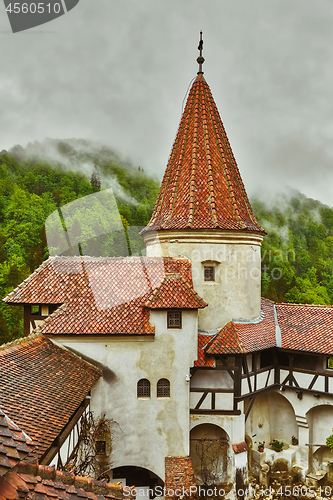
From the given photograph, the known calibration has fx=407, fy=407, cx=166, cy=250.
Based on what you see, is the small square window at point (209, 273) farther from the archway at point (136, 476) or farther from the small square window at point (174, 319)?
the archway at point (136, 476)

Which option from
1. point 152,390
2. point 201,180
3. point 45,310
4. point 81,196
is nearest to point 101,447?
point 152,390

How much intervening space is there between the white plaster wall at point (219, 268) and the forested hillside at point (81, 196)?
45.5ft

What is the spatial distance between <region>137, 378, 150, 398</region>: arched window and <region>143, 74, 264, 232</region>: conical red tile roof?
20.0 feet

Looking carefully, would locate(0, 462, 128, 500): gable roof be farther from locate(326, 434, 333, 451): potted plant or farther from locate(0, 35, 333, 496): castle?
locate(326, 434, 333, 451): potted plant

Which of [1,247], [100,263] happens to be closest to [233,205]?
[100,263]

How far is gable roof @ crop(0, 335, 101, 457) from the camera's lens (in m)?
8.44

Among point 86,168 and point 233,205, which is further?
point 86,168

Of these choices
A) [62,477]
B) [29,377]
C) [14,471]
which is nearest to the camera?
[14,471]

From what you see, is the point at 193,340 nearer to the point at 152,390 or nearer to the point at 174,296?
the point at 174,296

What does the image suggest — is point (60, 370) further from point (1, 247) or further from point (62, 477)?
point (1, 247)

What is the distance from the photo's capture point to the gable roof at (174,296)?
46.1 ft

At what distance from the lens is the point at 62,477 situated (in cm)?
541

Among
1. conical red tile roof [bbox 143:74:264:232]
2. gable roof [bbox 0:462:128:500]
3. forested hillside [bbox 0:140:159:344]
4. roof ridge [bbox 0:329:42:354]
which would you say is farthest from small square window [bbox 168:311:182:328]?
forested hillside [bbox 0:140:159:344]

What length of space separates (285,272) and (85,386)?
41819mm
